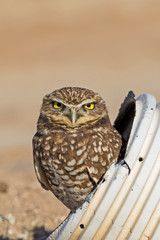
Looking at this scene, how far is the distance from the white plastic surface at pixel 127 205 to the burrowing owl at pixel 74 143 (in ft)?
2.53

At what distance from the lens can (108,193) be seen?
3748 millimetres

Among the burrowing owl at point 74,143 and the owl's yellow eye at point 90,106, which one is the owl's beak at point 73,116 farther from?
the owl's yellow eye at point 90,106

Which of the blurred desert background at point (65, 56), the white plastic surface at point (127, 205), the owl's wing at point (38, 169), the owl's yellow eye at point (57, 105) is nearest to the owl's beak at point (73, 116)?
the owl's yellow eye at point (57, 105)

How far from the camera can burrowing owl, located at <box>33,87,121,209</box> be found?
15.2 feet

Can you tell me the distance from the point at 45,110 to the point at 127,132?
79 cm

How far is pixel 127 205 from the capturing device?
3775mm

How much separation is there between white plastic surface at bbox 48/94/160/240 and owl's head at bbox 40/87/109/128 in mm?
947

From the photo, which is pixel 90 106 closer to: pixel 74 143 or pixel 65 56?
pixel 74 143

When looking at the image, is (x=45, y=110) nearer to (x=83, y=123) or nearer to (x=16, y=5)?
(x=83, y=123)

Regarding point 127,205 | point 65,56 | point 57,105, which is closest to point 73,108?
point 57,105

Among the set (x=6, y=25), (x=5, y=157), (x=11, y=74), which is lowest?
(x=5, y=157)

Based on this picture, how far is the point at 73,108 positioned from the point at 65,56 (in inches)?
566

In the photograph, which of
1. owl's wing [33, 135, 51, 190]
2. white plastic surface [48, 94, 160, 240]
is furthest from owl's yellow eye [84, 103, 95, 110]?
white plastic surface [48, 94, 160, 240]

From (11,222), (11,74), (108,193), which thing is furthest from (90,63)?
(108,193)
